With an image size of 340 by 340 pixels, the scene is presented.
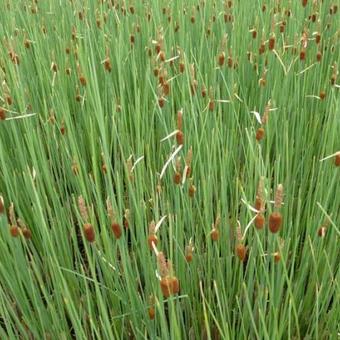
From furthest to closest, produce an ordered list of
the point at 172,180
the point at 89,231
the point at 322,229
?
1. the point at 172,180
2. the point at 322,229
3. the point at 89,231

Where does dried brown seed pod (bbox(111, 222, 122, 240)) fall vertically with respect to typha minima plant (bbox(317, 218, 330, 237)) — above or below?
above

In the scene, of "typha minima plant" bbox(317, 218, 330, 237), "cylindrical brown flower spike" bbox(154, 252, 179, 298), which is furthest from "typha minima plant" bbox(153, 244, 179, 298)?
"typha minima plant" bbox(317, 218, 330, 237)

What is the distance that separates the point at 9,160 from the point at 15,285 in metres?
0.43

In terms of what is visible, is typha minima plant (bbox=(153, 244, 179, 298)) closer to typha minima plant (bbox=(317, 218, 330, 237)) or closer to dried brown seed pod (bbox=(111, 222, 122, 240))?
dried brown seed pod (bbox=(111, 222, 122, 240))

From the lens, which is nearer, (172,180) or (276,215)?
(276,215)

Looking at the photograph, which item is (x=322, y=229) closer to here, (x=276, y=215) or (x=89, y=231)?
(x=276, y=215)

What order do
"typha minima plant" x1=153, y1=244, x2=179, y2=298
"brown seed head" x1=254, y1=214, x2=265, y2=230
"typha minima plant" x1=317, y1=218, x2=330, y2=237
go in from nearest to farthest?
1. "typha minima plant" x1=153, y1=244, x2=179, y2=298
2. "brown seed head" x1=254, y1=214, x2=265, y2=230
3. "typha minima plant" x1=317, y1=218, x2=330, y2=237

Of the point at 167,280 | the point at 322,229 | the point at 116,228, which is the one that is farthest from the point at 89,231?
the point at 322,229

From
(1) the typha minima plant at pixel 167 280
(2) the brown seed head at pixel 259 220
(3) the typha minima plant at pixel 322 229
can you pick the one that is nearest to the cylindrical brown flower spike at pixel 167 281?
(1) the typha minima plant at pixel 167 280

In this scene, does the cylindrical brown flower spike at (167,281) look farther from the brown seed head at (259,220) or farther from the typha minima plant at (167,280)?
the brown seed head at (259,220)

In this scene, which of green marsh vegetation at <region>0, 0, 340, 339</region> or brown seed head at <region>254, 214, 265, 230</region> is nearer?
brown seed head at <region>254, 214, 265, 230</region>

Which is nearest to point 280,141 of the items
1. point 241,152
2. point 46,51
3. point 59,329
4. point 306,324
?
point 241,152

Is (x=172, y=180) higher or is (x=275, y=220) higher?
(x=275, y=220)

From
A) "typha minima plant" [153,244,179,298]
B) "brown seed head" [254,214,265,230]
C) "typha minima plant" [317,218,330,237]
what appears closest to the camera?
"typha minima plant" [153,244,179,298]
